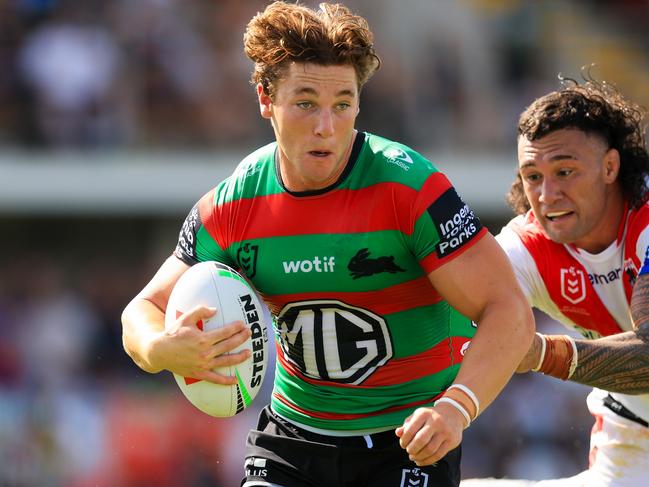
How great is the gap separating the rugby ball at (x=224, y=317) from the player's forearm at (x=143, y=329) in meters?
0.06

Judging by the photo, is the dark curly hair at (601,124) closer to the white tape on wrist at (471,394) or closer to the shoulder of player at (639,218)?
the shoulder of player at (639,218)

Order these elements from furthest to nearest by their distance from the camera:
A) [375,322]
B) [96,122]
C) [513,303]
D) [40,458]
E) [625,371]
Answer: [96,122] → [40,458] → [625,371] → [375,322] → [513,303]

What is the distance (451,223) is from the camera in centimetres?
434

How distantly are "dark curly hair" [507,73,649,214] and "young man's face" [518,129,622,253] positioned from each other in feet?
0.13

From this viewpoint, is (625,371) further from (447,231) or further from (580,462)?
(580,462)

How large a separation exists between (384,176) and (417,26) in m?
10.5

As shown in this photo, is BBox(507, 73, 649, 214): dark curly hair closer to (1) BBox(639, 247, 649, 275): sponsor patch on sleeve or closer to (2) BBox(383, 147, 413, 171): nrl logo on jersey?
(1) BBox(639, 247, 649, 275): sponsor patch on sleeve

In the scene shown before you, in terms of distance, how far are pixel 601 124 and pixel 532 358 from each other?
4.04 ft

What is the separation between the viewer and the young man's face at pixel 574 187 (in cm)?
536

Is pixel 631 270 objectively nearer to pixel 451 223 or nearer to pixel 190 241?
pixel 451 223

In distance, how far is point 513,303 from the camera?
4.25 metres

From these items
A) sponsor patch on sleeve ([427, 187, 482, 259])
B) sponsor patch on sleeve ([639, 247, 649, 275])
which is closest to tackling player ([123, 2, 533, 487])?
sponsor patch on sleeve ([427, 187, 482, 259])

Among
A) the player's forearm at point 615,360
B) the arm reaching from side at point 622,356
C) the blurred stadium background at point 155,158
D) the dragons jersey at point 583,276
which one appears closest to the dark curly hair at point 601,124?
the dragons jersey at point 583,276

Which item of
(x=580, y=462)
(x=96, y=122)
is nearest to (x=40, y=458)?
(x=96, y=122)
